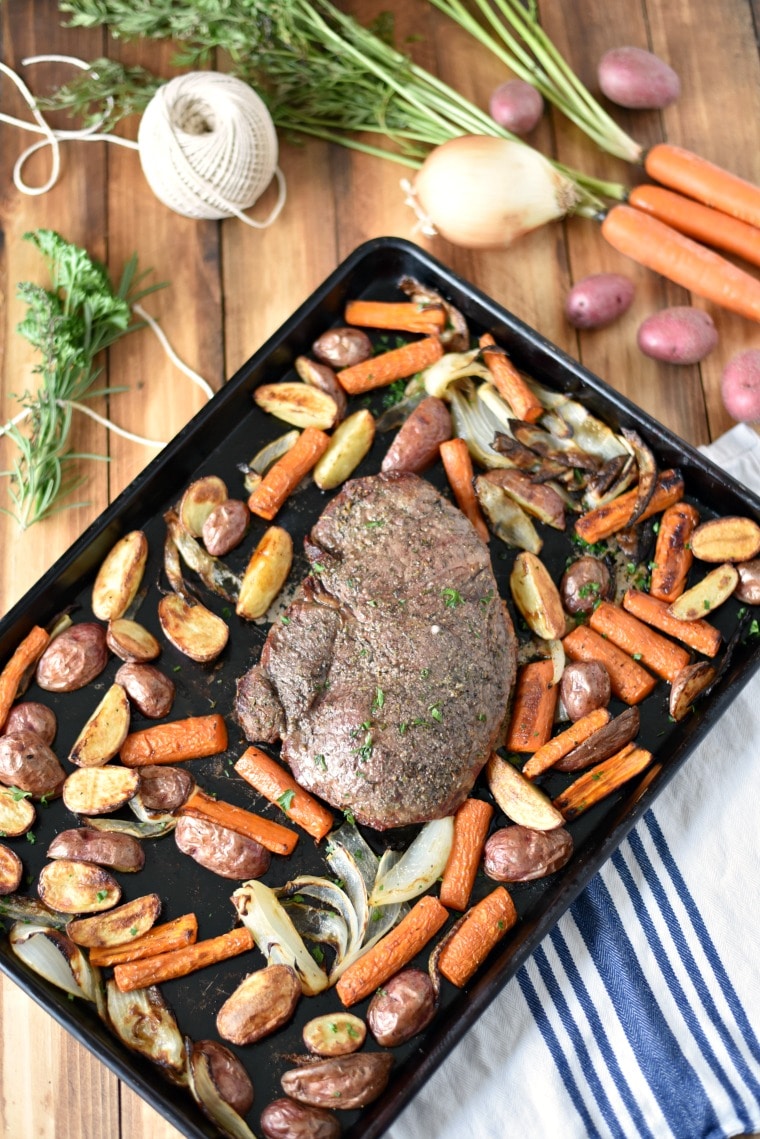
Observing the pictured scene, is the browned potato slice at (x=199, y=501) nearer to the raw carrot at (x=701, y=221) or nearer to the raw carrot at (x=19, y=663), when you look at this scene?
the raw carrot at (x=19, y=663)

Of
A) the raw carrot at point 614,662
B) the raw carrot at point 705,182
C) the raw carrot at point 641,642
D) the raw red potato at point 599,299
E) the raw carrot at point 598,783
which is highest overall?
the raw carrot at point 705,182

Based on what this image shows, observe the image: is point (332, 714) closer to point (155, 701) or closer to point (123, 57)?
point (155, 701)

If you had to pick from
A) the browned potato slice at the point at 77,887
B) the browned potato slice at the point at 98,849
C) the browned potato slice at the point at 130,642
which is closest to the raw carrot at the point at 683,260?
the browned potato slice at the point at 130,642

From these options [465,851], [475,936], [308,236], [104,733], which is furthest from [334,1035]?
[308,236]

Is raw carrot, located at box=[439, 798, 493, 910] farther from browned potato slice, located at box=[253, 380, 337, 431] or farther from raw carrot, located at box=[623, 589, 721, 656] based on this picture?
browned potato slice, located at box=[253, 380, 337, 431]

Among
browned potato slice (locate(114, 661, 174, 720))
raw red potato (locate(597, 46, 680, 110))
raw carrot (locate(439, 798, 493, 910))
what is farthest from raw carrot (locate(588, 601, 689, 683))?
raw red potato (locate(597, 46, 680, 110))

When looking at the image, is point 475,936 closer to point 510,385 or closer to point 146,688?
point 146,688

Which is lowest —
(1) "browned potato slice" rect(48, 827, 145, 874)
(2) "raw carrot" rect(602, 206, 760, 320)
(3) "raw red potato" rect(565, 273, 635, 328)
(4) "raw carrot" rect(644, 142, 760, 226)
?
(1) "browned potato slice" rect(48, 827, 145, 874)
